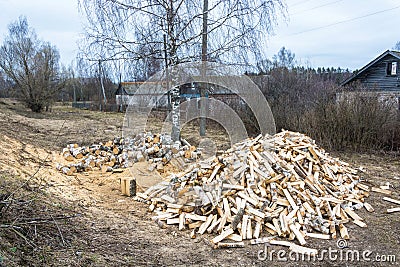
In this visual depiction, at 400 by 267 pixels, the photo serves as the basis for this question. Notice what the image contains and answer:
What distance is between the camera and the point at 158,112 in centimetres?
1620

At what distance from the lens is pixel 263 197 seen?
4867 millimetres

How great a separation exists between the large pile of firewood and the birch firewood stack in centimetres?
159

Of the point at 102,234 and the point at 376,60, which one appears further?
the point at 376,60

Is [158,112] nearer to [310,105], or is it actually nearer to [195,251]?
[310,105]

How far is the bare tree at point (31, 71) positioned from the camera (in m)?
18.0

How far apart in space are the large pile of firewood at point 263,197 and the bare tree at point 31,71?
604 inches

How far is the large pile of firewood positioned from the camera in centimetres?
436

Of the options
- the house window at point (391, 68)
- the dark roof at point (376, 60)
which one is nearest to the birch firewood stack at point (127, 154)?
the dark roof at point (376, 60)

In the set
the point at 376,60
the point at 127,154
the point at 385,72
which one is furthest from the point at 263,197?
the point at 385,72

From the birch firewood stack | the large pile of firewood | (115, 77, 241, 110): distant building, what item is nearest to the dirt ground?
the large pile of firewood

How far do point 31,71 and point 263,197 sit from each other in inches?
677

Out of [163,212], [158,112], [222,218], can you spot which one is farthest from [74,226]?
[158,112]

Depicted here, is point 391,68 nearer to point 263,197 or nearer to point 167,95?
point 167,95

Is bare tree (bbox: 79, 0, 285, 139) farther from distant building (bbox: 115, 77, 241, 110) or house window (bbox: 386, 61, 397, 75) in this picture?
house window (bbox: 386, 61, 397, 75)
